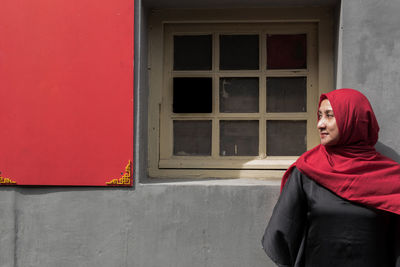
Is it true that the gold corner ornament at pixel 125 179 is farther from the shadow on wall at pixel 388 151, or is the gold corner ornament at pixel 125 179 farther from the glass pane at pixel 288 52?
the shadow on wall at pixel 388 151

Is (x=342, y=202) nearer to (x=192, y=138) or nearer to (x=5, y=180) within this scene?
(x=192, y=138)

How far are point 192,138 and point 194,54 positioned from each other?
66 centimetres

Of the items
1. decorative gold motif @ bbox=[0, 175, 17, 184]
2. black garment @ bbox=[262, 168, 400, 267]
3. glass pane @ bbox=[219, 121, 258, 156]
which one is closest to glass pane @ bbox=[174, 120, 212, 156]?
glass pane @ bbox=[219, 121, 258, 156]

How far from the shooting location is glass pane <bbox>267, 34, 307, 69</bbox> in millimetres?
2688

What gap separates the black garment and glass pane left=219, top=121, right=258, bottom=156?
74 centimetres

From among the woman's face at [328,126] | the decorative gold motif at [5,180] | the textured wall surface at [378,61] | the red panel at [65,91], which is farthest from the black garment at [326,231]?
the decorative gold motif at [5,180]

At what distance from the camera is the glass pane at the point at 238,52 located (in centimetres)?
272

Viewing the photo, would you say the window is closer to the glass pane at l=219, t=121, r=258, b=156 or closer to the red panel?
the glass pane at l=219, t=121, r=258, b=156

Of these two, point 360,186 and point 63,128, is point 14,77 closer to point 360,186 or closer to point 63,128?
point 63,128

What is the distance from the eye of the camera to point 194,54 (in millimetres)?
2744

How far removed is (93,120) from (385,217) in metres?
1.89

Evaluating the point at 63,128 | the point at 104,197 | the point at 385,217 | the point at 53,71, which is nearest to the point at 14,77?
the point at 53,71

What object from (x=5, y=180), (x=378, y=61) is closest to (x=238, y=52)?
(x=378, y=61)

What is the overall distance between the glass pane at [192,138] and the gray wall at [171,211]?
1.10ft
